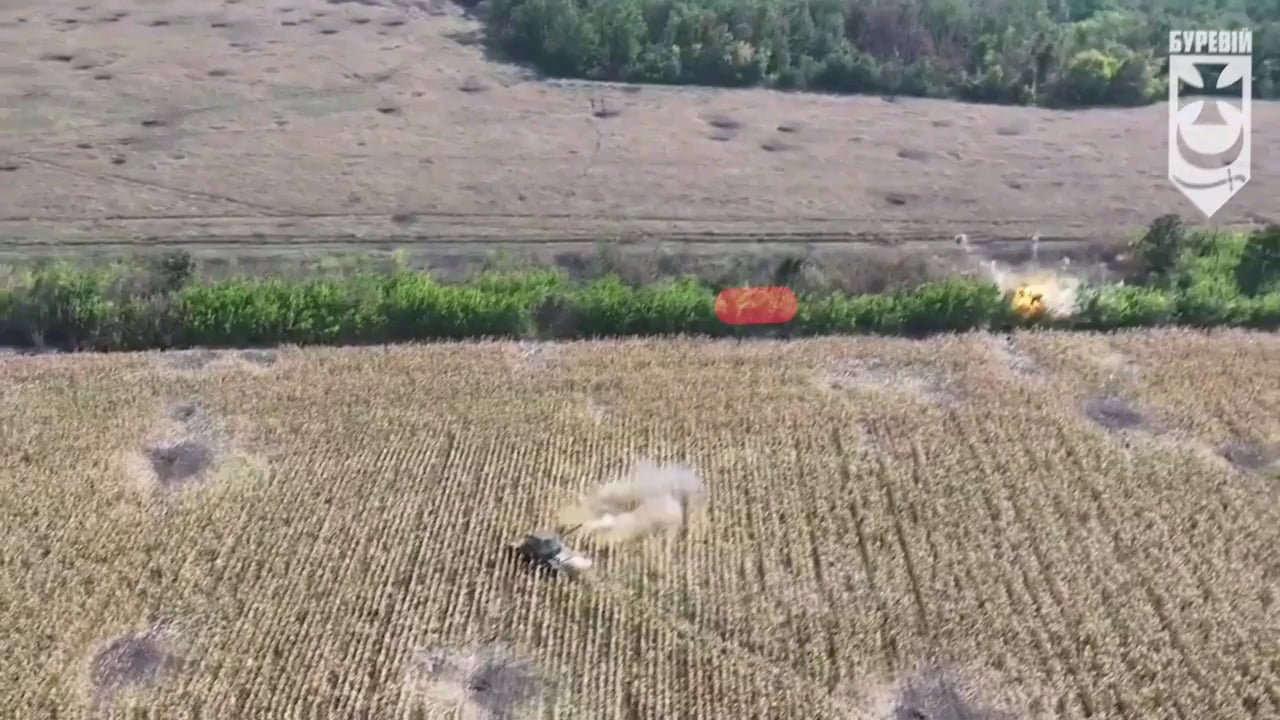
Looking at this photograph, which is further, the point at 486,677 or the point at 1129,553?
the point at 1129,553

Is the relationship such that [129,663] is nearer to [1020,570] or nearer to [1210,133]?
[1020,570]

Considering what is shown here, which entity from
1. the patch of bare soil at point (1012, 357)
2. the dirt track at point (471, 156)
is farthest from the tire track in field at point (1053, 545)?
the dirt track at point (471, 156)

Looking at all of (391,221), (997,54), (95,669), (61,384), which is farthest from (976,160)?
(95,669)

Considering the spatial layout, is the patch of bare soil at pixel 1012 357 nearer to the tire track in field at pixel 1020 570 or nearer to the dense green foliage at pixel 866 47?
the tire track in field at pixel 1020 570

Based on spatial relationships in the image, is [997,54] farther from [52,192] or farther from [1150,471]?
[52,192]

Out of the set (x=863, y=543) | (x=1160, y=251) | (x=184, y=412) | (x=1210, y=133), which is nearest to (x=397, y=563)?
(x=184, y=412)

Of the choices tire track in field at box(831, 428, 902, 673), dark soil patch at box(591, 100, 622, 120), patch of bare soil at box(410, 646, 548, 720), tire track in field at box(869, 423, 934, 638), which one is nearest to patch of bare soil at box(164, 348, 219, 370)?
patch of bare soil at box(410, 646, 548, 720)
